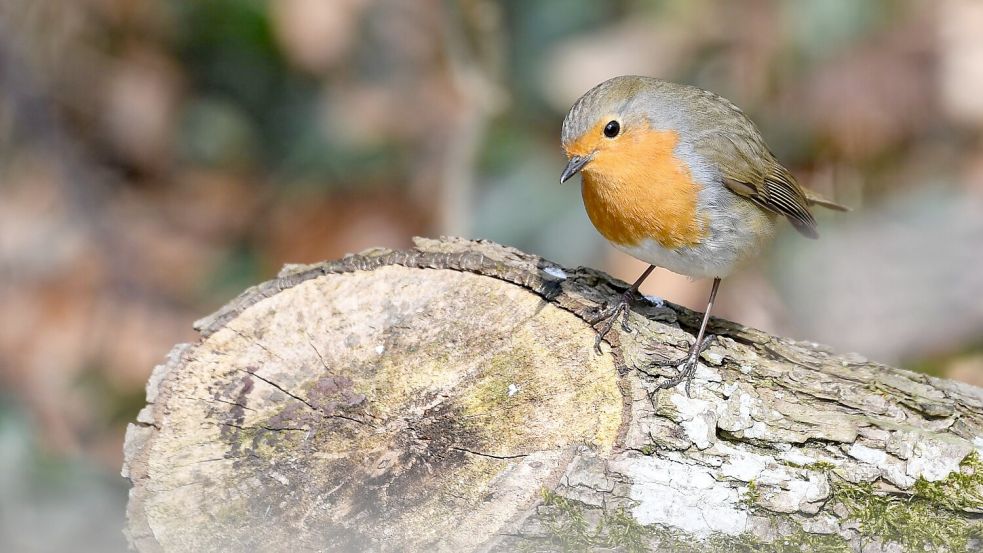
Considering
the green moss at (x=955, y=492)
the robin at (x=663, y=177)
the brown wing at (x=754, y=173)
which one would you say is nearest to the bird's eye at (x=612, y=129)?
the robin at (x=663, y=177)

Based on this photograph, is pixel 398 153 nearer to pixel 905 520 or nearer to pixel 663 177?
pixel 663 177

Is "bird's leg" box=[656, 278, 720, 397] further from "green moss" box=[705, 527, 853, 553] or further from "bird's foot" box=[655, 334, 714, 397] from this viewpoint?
"green moss" box=[705, 527, 853, 553]

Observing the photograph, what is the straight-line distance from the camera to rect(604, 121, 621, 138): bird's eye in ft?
9.62

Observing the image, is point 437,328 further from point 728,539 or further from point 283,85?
point 283,85

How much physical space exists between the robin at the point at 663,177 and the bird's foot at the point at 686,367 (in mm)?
252

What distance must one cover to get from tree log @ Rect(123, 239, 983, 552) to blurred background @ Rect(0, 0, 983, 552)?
2735 millimetres

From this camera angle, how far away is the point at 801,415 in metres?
2.41

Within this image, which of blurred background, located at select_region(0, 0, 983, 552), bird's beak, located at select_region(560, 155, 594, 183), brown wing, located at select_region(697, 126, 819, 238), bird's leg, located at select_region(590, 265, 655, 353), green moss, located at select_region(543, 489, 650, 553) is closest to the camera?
green moss, located at select_region(543, 489, 650, 553)

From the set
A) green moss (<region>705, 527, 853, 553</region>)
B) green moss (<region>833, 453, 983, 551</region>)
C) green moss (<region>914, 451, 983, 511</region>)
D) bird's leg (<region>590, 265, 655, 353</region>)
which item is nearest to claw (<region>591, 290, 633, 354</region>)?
bird's leg (<region>590, 265, 655, 353</region>)

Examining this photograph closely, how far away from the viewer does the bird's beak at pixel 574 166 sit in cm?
289

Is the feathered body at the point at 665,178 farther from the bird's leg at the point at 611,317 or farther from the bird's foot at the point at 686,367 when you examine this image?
the bird's foot at the point at 686,367

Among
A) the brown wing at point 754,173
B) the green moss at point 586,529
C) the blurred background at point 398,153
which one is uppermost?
the blurred background at point 398,153

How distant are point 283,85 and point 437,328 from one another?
4.13m

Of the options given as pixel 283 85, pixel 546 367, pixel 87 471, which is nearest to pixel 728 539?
pixel 546 367
